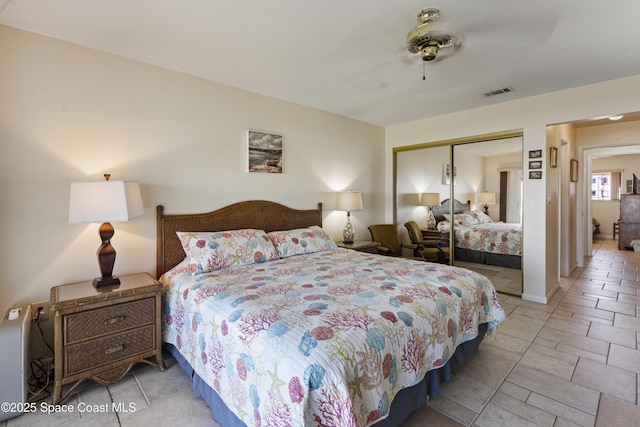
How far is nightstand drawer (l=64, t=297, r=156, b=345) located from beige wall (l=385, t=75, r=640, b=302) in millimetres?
4155

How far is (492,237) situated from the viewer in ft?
13.8

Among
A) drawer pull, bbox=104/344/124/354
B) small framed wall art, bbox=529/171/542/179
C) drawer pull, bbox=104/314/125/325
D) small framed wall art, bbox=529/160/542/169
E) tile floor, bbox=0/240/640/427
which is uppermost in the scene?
small framed wall art, bbox=529/160/542/169

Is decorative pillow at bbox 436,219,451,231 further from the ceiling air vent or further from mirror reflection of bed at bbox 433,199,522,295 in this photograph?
the ceiling air vent

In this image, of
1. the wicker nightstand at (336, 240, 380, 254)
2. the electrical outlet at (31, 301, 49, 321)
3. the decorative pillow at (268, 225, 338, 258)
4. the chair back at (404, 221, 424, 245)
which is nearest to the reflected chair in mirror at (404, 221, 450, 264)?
the chair back at (404, 221, 424, 245)

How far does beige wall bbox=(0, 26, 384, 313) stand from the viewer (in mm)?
2148

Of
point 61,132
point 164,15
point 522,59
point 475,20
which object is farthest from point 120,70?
point 522,59

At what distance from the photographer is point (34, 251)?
2.21 meters

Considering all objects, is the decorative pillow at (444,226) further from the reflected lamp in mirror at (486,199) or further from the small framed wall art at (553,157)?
the small framed wall art at (553,157)

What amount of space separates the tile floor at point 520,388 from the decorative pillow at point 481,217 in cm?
154

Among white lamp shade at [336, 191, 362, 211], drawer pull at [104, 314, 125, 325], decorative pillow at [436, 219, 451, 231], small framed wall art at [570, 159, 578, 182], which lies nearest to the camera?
drawer pull at [104, 314, 125, 325]

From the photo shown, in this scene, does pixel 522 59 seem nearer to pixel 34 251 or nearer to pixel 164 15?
pixel 164 15

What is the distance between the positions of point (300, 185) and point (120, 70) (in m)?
2.15

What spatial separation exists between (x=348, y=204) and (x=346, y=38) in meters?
2.21

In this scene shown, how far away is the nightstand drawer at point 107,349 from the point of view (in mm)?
1912
